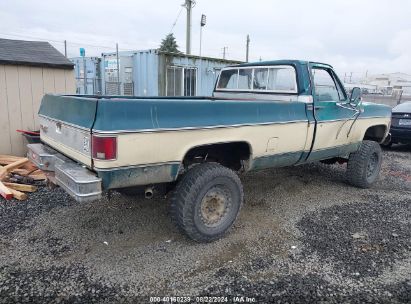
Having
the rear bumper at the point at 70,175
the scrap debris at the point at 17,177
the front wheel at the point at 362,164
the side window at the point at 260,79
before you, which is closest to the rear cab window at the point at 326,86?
the side window at the point at 260,79

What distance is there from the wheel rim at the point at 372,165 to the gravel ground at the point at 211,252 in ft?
2.32

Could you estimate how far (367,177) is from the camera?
5.68 m

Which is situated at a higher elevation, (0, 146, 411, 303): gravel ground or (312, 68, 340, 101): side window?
(312, 68, 340, 101): side window

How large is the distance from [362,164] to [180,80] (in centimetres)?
884

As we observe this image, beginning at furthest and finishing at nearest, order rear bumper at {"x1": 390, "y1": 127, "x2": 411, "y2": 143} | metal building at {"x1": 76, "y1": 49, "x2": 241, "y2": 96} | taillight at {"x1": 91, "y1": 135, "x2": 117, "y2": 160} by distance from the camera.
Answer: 1. metal building at {"x1": 76, "y1": 49, "x2": 241, "y2": 96}
2. rear bumper at {"x1": 390, "y1": 127, "x2": 411, "y2": 143}
3. taillight at {"x1": 91, "y1": 135, "x2": 117, "y2": 160}

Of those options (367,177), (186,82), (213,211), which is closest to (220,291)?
(213,211)

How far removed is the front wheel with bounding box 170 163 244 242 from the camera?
337 cm

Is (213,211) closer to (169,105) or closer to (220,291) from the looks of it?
(220,291)

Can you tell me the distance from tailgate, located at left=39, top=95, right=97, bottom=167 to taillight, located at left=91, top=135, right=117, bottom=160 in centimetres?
12

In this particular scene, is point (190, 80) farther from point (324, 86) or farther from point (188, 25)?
point (324, 86)

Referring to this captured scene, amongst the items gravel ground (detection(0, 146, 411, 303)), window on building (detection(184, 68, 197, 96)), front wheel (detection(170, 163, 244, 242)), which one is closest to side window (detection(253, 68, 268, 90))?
gravel ground (detection(0, 146, 411, 303))

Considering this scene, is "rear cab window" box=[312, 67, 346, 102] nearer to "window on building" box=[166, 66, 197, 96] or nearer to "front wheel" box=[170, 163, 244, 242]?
"front wheel" box=[170, 163, 244, 242]

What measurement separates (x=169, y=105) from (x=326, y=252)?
2.15 meters

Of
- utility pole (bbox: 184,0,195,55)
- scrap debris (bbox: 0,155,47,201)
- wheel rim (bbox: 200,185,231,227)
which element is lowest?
scrap debris (bbox: 0,155,47,201)
